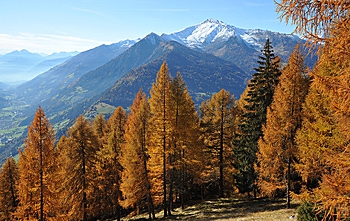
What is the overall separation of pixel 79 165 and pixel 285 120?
2317 cm

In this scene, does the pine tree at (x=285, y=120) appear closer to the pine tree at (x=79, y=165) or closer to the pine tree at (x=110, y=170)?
the pine tree at (x=110, y=170)

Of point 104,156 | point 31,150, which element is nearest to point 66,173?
point 104,156

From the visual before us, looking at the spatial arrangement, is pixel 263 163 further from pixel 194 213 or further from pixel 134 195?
pixel 134 195

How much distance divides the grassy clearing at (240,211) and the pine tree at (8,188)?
2500 centimetres

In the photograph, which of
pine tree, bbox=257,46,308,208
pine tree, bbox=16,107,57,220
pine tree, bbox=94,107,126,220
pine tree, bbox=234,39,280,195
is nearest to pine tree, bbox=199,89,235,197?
pine tree, bbox=234,39,280,195

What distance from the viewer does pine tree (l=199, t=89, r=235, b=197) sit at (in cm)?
3475

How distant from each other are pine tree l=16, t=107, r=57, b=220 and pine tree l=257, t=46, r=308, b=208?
66.0ft

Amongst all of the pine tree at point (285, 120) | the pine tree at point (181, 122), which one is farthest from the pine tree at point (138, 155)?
the pine tree at point (285, 120)

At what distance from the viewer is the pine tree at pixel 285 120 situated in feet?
70.3

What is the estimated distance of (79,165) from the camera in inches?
1222

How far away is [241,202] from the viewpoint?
30.7 m

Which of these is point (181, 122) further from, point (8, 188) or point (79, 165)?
point (8, 188)

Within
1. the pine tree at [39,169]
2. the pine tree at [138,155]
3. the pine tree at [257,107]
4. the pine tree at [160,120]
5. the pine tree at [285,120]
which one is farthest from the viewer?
the pine tree at [257,107]

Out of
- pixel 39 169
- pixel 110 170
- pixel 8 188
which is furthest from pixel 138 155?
pixel 8 188
